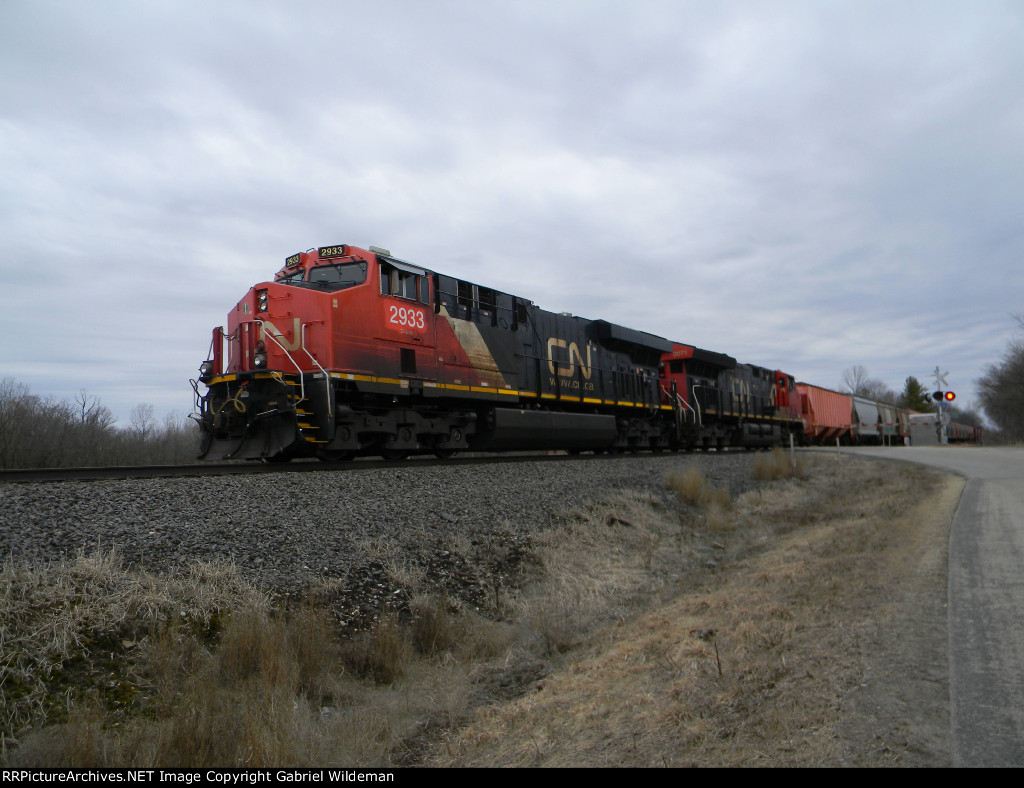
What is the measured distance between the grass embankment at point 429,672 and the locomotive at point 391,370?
14.8 ft

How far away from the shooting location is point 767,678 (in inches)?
138

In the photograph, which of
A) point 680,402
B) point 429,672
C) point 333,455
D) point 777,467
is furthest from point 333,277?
point 680,402

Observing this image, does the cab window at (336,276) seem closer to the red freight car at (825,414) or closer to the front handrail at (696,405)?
the front handrail at (696,405)

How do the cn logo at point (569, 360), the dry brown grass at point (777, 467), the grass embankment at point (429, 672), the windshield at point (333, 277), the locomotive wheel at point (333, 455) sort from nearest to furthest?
the grass embankment at point (429, 672), the locomotive wheel at point (333, 455), the windshield at point (333, 277), the cn logo at point (569, 360), the dry brown grass at point (777, 467)

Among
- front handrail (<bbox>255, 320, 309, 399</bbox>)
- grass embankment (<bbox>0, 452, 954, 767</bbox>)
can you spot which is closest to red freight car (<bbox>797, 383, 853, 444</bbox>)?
grass embankment (<bbox>0, 452, 954, 767</bbox>)

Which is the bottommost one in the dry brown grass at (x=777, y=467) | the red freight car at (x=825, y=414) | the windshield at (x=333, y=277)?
the dry brown grass at (x=777, y=467)

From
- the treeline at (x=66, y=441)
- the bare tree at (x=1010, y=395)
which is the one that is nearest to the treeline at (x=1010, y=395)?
the bare tree at (x=1010, y=395)

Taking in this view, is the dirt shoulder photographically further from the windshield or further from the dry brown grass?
the dry brown grass

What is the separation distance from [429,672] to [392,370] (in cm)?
661

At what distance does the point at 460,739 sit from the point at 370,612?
1781mm

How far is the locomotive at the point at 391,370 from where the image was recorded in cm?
975

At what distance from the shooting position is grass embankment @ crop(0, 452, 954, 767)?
3221 millimetres

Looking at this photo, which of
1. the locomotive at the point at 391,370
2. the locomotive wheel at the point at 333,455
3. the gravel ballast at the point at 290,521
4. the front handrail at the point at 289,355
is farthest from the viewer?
the locomotive wheel at the point at 333,455

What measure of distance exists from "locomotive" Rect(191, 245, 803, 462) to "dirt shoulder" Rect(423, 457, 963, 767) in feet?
19.1
